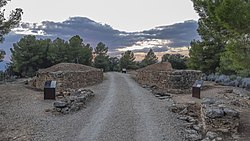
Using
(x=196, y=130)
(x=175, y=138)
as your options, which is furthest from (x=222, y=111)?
(x=175, y=138)

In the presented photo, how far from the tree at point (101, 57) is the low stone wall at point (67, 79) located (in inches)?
992

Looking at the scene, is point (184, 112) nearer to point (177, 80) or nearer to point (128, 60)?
point (177, 80)

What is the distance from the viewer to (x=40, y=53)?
38875 mm

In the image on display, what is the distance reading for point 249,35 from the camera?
1153cm

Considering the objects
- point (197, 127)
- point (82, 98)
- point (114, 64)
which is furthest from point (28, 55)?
point (197, 127)

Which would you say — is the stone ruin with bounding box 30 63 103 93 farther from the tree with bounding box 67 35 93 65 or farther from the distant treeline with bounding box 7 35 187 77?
the tree with bounding box 67 35 93 65

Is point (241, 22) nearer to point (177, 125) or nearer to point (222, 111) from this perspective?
point (222, 111)

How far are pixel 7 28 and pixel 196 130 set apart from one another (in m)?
12.6

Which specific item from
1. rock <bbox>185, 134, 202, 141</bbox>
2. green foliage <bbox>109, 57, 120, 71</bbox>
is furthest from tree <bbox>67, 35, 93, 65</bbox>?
rock <bbox>185, 134, 202, 141</bbox>

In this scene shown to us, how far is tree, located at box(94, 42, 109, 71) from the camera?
48.1 metres

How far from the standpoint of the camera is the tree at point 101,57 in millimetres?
48062

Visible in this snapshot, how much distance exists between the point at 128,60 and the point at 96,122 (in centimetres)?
4240

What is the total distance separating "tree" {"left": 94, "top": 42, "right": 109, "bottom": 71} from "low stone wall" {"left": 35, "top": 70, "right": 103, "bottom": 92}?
25189mm

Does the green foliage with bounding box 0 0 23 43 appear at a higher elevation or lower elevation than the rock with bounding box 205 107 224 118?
higher
